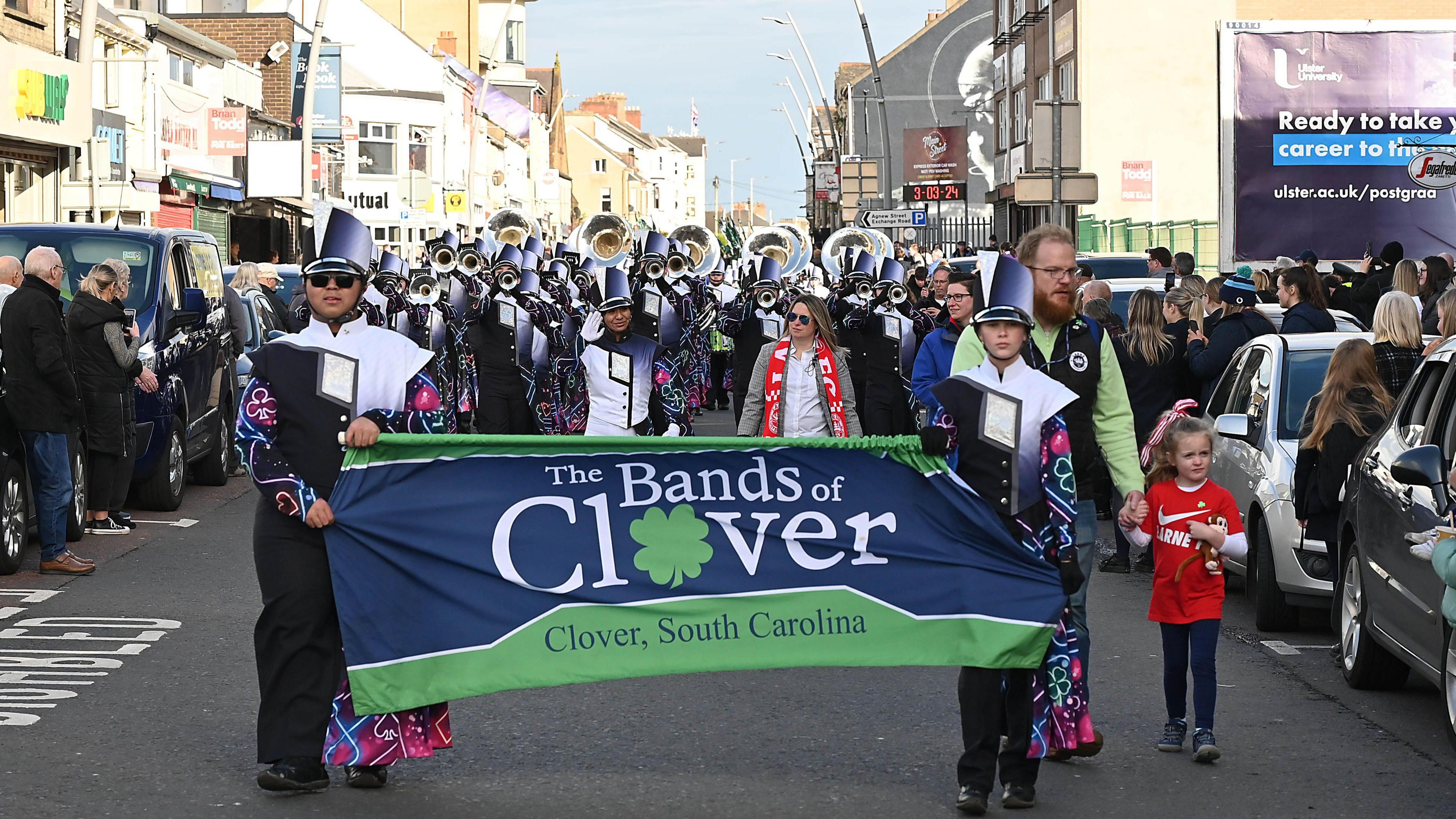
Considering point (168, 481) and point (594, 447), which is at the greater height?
point (594, 447)

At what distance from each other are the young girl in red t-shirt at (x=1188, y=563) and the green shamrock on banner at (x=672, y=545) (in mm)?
1508

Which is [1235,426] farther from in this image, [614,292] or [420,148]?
[420,148]

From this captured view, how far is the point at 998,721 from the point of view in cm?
592

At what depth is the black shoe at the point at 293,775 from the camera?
601 centimetres

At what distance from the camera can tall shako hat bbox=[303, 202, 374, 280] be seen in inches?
242

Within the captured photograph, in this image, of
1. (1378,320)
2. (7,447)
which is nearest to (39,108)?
(7,447)

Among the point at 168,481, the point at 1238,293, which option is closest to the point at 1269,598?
the point at 1238,293

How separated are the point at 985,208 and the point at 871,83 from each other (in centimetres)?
920

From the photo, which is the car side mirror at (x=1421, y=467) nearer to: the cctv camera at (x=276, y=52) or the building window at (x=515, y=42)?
the cctv camera at (x=276, y=52)

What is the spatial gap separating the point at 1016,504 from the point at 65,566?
276 inches

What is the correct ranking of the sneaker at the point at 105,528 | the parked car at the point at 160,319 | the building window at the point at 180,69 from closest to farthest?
the sneaker at the point at 105,528
the parked car at the point at 160,319
the building window at the point at 180,69

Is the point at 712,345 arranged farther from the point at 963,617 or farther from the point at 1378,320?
the point at 963,617

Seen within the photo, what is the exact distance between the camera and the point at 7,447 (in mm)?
11078

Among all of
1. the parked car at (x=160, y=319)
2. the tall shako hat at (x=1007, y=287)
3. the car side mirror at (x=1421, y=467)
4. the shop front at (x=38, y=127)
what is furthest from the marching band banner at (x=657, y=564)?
the shop front at (x=38, y=127)
